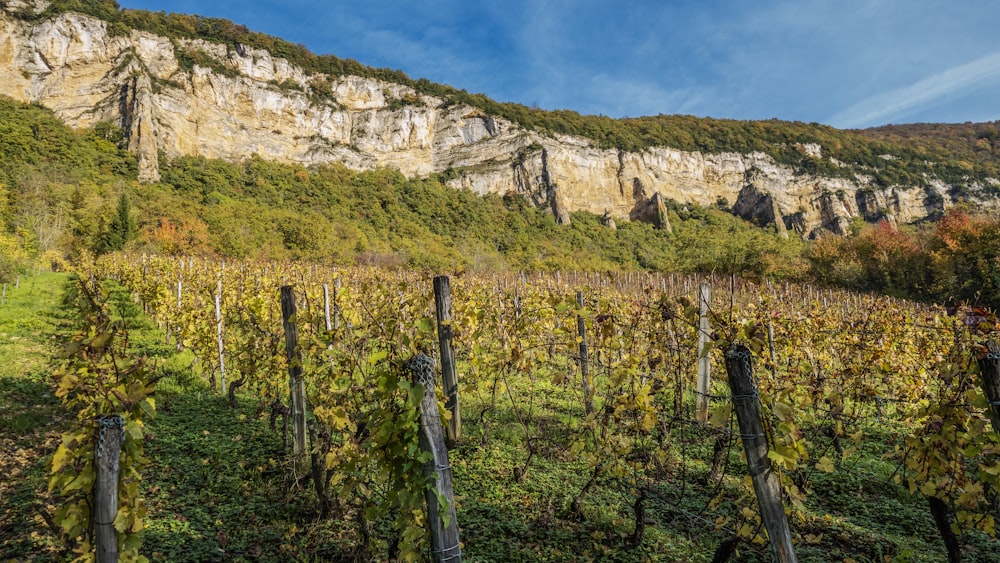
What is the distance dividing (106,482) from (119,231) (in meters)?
34.8

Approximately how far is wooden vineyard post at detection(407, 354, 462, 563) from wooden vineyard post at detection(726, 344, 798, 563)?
127cm

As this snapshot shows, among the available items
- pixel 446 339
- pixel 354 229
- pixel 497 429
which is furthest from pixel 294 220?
pixel 446 339

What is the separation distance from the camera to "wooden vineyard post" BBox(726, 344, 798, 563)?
181 centimetres

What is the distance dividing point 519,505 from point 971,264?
32.6m

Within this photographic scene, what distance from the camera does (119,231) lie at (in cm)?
2794

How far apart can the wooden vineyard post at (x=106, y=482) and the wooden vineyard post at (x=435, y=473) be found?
1.15m

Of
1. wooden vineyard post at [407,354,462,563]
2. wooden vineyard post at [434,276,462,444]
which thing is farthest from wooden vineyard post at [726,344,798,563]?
wooden vineyard post at [434,276,462,444]

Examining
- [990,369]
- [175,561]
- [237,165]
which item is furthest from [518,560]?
[237,165]

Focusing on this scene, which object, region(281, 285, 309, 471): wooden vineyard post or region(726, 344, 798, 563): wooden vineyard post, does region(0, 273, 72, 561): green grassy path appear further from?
region(726, 344, 798, 563): wooden vineyard post

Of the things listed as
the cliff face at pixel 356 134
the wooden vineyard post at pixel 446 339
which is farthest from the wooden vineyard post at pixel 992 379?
the cliff face at pixel 356 134

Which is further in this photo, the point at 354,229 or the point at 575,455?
the point at 354,229

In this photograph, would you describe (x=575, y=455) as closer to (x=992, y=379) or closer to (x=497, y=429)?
(x=497, y=429)

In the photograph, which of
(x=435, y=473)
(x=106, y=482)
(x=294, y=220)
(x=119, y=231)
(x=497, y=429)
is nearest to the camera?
(x=106, y=482)

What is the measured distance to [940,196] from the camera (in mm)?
72750
